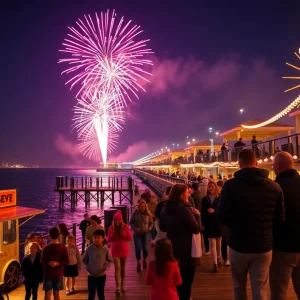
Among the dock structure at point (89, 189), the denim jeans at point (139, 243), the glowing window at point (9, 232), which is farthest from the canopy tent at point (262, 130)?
the dock structure at point (89, 189)

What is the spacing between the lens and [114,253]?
694cm

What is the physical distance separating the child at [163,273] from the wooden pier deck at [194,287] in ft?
8.69

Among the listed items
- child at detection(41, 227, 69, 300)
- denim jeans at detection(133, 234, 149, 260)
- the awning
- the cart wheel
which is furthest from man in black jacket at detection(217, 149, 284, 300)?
the awning

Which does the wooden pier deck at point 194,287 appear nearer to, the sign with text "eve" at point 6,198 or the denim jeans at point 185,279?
the denim jeans at point 185,279

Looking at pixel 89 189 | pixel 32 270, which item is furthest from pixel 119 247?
pixel 89 189

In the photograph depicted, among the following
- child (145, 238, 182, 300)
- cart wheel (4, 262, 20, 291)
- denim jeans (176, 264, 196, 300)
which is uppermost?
child (145, 238, 182, 300)

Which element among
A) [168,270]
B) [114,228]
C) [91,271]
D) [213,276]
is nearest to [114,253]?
[114,228]

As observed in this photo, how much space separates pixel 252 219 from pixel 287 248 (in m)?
0.55

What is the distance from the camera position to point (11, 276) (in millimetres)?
8031

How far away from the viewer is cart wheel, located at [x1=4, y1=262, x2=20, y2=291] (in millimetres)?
7786

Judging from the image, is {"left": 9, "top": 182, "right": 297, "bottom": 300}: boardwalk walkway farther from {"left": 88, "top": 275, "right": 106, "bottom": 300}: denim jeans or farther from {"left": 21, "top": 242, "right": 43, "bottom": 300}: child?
{"left": 88, "top": 275, "right": 106, "bottom": 300}: denim jeans

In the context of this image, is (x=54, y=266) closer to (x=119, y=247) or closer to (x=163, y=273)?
(x=119, y=247)

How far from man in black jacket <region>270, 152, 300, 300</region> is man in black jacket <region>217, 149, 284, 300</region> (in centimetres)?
15

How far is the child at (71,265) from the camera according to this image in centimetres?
698
